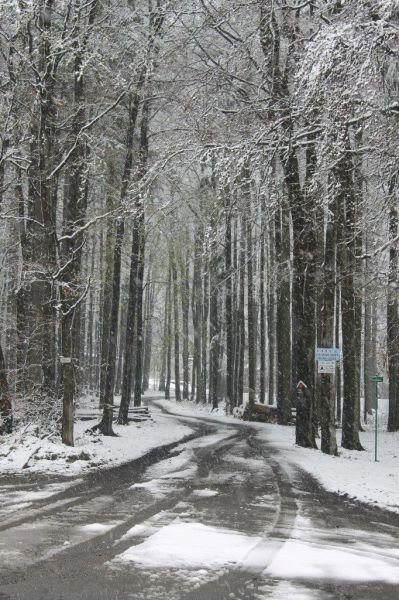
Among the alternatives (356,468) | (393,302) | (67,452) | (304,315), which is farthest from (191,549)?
(304,315)

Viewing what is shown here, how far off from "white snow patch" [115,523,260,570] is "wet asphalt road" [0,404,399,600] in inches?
1.3

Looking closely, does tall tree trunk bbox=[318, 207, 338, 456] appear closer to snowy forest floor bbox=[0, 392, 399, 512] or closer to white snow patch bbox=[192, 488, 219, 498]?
snowy forest floor bbox=[0, 392, 399, 512]

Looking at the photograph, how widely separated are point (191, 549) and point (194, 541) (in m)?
0.31

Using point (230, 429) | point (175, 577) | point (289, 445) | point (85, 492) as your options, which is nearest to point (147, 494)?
point (85, 492)

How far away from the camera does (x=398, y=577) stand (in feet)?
18.0

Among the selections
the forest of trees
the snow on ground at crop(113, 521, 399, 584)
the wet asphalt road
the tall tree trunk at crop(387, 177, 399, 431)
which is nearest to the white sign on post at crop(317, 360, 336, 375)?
the forest of trees

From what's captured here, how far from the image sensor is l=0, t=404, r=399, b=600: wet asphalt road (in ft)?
16.5

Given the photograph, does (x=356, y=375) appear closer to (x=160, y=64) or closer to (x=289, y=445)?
(x=289, y=445)

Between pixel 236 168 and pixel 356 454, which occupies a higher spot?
pixel 236 168

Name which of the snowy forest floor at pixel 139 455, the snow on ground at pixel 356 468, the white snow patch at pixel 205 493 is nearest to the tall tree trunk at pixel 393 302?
the snow on ground at pixel 356 468

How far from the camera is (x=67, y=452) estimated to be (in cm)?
1398

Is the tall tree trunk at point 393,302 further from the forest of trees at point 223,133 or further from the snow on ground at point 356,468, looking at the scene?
the snow on ground at point 356,468

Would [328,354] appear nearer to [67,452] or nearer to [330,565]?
[67,452]

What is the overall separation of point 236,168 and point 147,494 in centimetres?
649
